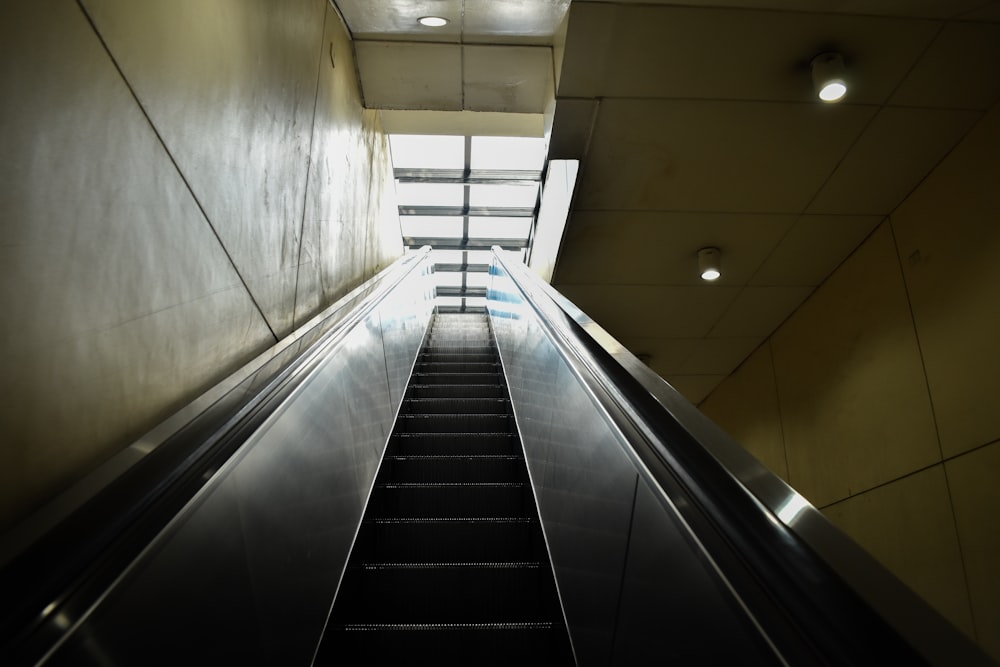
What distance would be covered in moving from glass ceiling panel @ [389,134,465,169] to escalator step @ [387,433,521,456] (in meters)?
4.42

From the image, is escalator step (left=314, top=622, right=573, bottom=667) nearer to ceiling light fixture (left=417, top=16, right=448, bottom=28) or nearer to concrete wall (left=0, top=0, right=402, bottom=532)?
concrete wall (left=0, top=0, right=402, bottom=532)

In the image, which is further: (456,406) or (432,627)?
(456,406)

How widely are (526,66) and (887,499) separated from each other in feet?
13.7

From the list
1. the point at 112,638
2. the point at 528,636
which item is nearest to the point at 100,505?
the point at 112,638

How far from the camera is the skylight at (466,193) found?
24.7 ft

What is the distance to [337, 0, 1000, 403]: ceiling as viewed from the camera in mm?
3395

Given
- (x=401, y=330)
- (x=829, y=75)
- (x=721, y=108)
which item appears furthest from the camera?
(x=401, y=330)

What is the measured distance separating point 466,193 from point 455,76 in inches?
154

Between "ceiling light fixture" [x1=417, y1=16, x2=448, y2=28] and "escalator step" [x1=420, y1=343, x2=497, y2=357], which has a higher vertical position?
"ceiling light fixture" [x1=417, y1=16, x2=448, y2=28]

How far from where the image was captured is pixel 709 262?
534cm

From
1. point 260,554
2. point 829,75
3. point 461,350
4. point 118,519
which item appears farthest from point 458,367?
point 118,519

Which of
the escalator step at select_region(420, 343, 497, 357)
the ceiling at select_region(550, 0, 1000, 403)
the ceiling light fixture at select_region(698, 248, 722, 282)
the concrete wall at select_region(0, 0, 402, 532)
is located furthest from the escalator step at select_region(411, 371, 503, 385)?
the concrete wall at select_region(0, 0, 402, 532)

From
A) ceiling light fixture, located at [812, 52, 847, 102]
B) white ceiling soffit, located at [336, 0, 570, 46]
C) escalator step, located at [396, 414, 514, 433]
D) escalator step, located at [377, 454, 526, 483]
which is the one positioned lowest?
escalator step, located at [377, 454, 526, 483]

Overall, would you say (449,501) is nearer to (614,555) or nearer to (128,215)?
(614,555)
